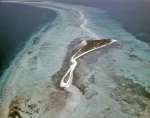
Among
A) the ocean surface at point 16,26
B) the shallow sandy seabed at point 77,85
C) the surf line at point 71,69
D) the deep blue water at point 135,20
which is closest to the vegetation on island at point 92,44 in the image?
the surf line at point 71,69

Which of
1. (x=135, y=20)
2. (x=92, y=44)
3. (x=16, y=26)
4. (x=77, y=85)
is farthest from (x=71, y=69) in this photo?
(x=135, y=20)

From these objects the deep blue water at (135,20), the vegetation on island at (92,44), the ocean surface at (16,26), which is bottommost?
the ocean surface at (16,26)

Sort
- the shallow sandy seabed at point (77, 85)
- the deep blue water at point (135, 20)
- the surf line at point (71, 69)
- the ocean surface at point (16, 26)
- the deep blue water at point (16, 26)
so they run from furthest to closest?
the deep blue water at point (135, 20)
the deep blue water at point (16, 26)
the ocean surface at point (16, 26)
the surf line at point (71, 69)
the shallow sandy seabed at point (77, 85)

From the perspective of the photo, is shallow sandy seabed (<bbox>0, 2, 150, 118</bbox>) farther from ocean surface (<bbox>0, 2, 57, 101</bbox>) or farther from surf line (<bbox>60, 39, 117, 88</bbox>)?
ocean surface (<bbox>0, 2, 57, 101</bbox>)

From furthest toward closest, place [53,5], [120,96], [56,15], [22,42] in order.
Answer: [53,5]
[56,15]
[22,42]
[120,96]

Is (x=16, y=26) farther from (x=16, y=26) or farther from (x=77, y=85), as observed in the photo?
(x=77, y=85)

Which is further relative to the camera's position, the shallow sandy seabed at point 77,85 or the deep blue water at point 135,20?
the deep blue water at point 135,20

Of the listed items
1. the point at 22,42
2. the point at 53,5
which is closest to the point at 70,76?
the point at 22,42

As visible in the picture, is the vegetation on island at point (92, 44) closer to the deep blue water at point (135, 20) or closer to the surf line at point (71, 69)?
the surf line at point (71, 69)

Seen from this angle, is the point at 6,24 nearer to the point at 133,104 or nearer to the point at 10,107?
the point at 10,107
